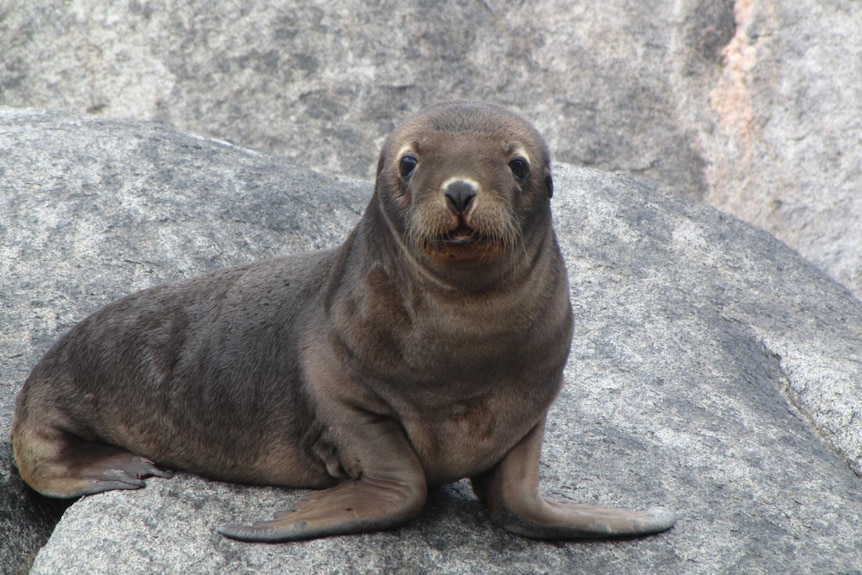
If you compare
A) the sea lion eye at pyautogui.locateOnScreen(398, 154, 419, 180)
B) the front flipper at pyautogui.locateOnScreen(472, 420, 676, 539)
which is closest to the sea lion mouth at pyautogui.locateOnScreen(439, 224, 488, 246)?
the sea lion eye at pyautogui.locateOnScreen(398, 154, 419, 180)

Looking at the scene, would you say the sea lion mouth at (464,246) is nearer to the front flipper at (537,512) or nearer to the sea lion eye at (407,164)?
the sea lion eye at (407,164)

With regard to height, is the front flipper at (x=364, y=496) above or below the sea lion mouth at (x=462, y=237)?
below

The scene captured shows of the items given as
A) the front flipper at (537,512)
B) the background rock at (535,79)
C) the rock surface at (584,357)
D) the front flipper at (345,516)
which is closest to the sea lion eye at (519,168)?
the front flipper at (537,512)

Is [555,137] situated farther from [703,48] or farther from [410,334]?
[410,334]

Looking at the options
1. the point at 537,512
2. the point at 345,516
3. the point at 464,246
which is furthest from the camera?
the point at 537,512

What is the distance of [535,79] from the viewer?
10.4 m

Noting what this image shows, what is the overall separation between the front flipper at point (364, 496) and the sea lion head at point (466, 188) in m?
0.69

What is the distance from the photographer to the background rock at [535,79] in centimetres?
1001

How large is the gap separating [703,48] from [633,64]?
2.20 ft

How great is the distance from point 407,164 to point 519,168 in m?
0.43

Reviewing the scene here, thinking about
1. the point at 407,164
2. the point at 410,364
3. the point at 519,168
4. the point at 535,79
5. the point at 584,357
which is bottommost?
the point at 584,357

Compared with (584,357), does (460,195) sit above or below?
above

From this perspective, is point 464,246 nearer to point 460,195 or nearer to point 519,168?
point 460,195

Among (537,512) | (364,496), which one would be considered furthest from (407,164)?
(537,512)
